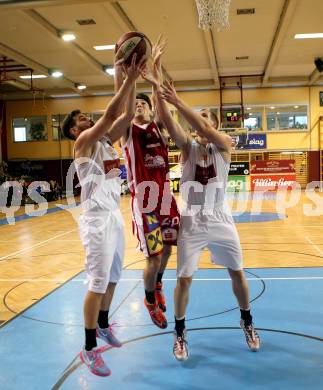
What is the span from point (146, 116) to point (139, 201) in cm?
70

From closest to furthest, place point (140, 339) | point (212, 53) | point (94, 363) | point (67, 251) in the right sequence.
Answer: point (94, 363)
point (140, 339)
point (67, 251)
point (212, 53)

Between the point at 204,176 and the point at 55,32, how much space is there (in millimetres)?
10664

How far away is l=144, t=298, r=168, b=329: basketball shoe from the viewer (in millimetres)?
3566

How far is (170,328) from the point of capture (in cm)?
406

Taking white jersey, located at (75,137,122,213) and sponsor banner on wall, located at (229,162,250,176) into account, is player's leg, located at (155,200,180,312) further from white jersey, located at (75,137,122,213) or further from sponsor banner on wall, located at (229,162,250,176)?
sponsor banner on wall, located at (229,162,250,176)

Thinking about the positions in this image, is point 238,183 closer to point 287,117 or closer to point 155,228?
point 287,117

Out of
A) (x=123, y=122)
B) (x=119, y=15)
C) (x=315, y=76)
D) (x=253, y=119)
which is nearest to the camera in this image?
(x=123, y=122)

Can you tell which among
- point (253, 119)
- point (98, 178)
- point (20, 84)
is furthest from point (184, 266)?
point (253, 119)

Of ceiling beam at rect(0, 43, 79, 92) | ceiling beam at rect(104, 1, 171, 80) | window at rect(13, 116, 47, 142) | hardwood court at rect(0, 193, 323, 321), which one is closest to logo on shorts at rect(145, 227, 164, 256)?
hardwood court at rect(0, 193, 323, 321)

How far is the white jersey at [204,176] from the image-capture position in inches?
141

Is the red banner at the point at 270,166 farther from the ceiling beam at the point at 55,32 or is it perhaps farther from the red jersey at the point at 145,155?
the red jersey at the point at 145,155

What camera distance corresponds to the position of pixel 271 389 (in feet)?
9.41

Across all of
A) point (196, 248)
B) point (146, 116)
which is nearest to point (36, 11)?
point (146, 116)

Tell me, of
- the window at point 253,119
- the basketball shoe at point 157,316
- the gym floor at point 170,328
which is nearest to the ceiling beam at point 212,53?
the window at point 253,119
